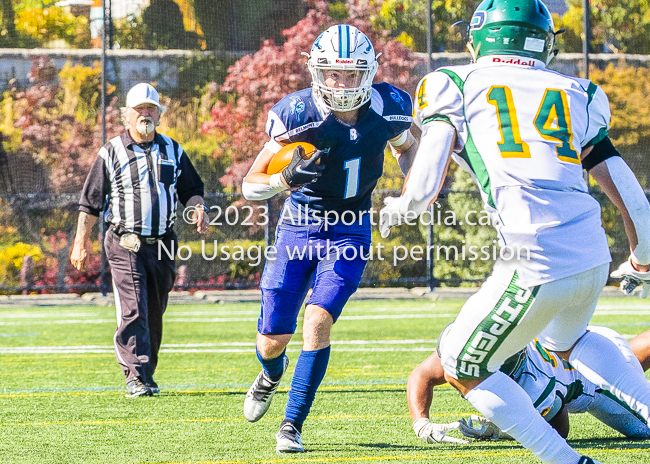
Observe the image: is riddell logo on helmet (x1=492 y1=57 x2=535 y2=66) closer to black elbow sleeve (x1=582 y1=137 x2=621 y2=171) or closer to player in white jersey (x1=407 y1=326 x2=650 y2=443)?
black elbow sleeve (x1=582 y1=137 x2=621 y2=171)

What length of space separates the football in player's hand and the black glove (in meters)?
0.13

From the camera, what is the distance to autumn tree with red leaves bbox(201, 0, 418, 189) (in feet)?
40.2

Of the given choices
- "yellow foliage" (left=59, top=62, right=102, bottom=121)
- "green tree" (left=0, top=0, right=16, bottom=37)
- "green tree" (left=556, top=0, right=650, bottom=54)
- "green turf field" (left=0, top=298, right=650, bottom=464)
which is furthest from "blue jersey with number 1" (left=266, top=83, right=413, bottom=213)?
"green tree" (left=0, top=0, right=16, bottom=37)

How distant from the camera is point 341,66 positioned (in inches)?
153

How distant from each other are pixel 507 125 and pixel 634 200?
0.47 m

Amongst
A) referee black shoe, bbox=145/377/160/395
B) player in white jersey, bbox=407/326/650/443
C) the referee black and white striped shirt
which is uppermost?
the referee black and white striped shirt

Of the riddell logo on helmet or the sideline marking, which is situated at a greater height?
the riddell logo on helmet

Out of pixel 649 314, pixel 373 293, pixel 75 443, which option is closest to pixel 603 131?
pixel 75 443

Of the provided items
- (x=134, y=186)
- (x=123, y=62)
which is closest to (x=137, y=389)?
(x=134, y=186)

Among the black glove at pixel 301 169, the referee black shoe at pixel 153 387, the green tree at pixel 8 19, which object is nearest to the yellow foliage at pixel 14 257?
the green tree at pixel 8 19

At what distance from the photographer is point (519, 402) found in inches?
105

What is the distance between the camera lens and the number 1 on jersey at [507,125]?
269 cm

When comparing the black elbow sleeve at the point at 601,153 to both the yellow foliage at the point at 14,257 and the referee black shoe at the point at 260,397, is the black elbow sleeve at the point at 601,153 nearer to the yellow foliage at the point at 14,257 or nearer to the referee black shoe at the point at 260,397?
the referee black shoe at the point at 260,397

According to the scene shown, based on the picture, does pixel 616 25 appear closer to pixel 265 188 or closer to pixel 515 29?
pixel 265 188
